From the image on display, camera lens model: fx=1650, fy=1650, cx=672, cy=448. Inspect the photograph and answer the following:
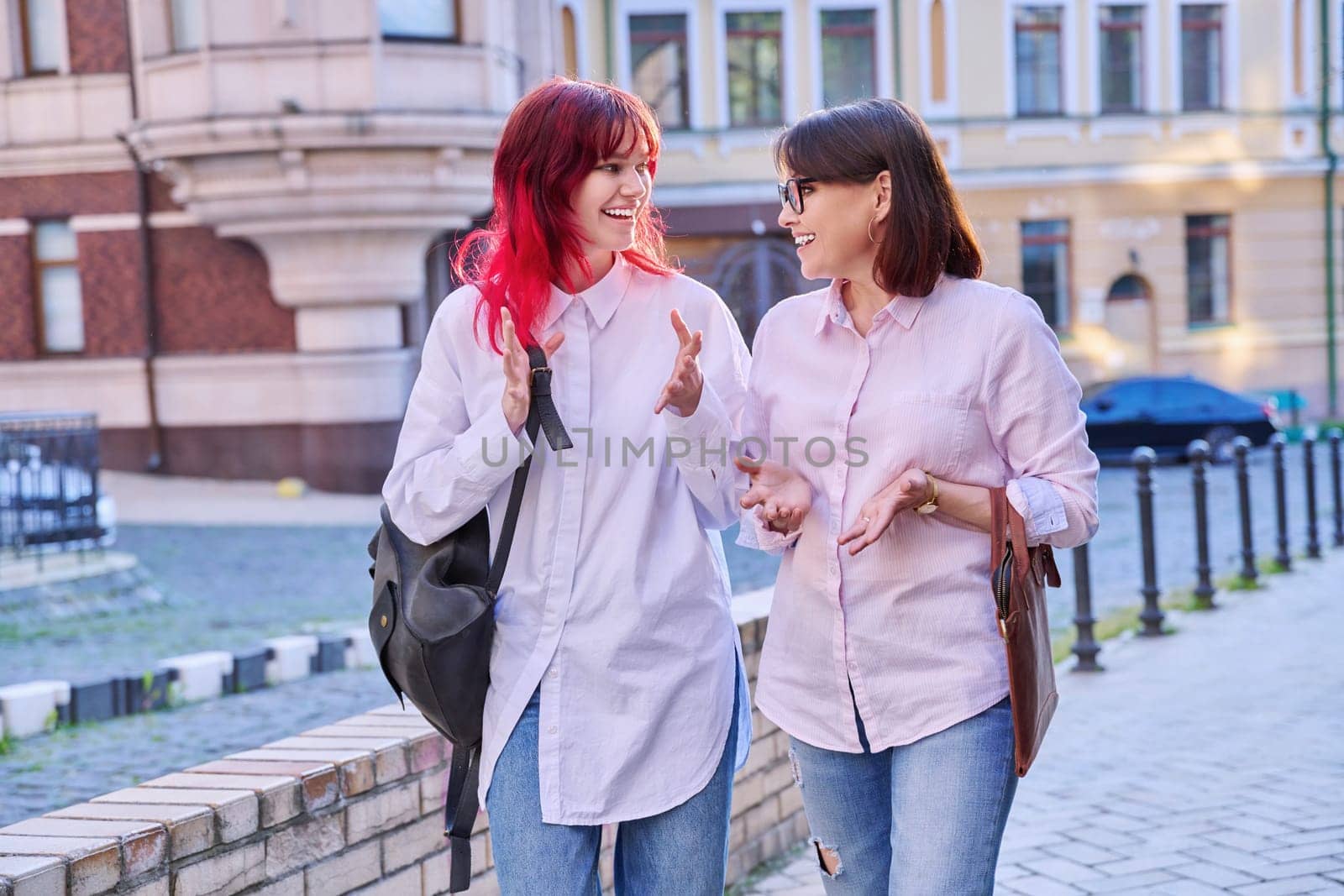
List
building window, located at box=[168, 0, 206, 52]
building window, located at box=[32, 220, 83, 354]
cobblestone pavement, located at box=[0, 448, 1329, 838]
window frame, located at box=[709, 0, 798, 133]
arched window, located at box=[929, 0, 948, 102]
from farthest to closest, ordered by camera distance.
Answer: arched window, located at box=[929, 0, 948, 102], window frame, located at box=[709, 0, 798, 133], building window, located at box=[32, 220, 83, 354], building window, located at box=[168, 0, 206, 52], cobblestone pavement, located at box=[0, 448, 1329, 838]

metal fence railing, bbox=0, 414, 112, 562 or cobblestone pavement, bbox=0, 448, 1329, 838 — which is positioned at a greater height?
metal fence railing, bbox=0, 414, 112, 562

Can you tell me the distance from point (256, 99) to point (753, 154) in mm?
10097

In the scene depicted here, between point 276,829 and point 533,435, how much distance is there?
3.88 feet

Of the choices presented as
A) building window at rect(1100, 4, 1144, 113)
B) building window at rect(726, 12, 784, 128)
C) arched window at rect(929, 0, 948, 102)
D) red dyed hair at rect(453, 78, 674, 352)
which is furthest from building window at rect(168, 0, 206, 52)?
red dyed hair at rect(453, 78, 674, 352)

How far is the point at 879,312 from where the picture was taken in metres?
3.08

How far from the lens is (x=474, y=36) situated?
20047 millimetres

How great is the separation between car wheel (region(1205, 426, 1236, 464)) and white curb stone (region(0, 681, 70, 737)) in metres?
18.0

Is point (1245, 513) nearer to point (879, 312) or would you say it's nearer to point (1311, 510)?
point (1311, 510)

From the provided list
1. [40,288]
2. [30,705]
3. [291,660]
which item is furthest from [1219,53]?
[30,705]

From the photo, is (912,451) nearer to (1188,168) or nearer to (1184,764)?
(1184,764)

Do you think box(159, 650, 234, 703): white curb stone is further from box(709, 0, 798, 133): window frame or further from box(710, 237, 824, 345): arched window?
box(709, 0, 798, 133): window frame

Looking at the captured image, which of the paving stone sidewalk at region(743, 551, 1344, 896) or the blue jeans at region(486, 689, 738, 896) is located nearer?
the blue jeans at region(486, 689, 738, 896)

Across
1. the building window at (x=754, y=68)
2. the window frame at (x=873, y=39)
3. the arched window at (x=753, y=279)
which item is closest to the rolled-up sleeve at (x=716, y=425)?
the arched window at (x=753, y=279)

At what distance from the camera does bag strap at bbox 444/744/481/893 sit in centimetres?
296
